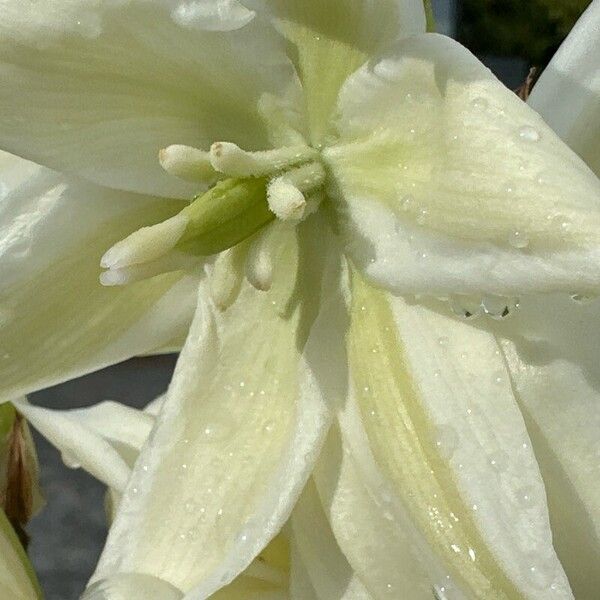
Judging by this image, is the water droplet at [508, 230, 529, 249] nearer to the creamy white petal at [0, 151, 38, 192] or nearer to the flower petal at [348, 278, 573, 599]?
the flower petal at [348, 278, 573, 599]

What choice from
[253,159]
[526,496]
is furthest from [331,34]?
[526,496]

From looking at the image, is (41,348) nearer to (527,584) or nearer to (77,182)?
(77,182)

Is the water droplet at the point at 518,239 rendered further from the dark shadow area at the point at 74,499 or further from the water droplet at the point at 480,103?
the dark shadow area at the point at 74,499

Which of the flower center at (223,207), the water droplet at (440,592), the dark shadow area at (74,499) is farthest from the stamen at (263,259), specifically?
the dark shadow area at (74,499)

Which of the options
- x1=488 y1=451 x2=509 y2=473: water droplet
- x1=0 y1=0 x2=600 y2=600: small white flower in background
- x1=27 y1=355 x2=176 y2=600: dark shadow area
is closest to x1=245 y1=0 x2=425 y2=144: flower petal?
x1=0 y1=0 x2=600 y2=600: small white flower in background

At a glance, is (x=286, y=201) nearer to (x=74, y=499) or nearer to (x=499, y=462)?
(x=499, y=462)

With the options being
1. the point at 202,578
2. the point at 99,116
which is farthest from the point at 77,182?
the point at 202,578
